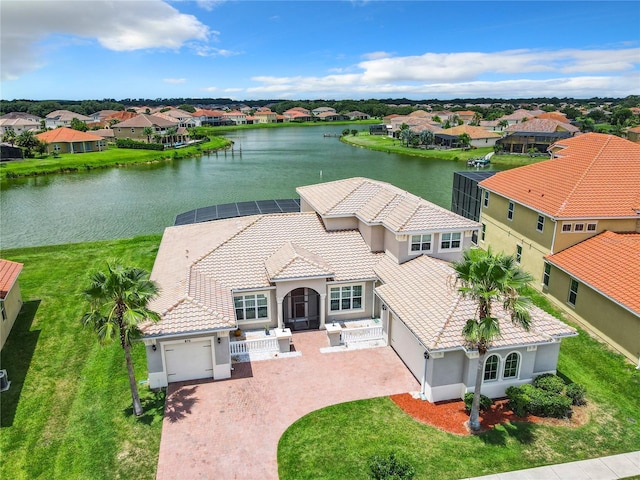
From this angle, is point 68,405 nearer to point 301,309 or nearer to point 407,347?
point 301,309

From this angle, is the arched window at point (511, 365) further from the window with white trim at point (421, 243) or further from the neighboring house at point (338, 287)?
the window with white trim at point (421, 243)

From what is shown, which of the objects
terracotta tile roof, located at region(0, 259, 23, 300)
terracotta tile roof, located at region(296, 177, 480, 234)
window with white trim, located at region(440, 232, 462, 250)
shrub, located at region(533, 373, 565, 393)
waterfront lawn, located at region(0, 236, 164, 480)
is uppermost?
terracotta tile roof, located at region(296, 177, 480, 234)

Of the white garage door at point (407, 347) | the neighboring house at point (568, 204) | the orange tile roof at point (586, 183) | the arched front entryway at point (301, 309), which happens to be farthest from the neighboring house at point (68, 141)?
the white garage door at point (407, 347)

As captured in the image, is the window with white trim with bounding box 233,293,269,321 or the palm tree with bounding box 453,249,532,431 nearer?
the palm tree with bounding box 453,249,532,431

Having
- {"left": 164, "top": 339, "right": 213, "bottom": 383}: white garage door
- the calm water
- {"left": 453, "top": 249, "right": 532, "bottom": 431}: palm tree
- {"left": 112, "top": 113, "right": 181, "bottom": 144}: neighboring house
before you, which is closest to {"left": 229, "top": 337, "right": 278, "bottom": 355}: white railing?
{"left": 164, "top": 339, "right": 213, "bottom": 383}: white garage door

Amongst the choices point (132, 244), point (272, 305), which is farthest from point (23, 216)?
point (272, 305)

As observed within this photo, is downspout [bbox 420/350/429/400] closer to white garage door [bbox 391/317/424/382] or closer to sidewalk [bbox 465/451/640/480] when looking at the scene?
white garage door [bbox 391/317/424/382]

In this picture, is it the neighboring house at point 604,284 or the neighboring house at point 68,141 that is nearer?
the neighboring house at point 604,284
